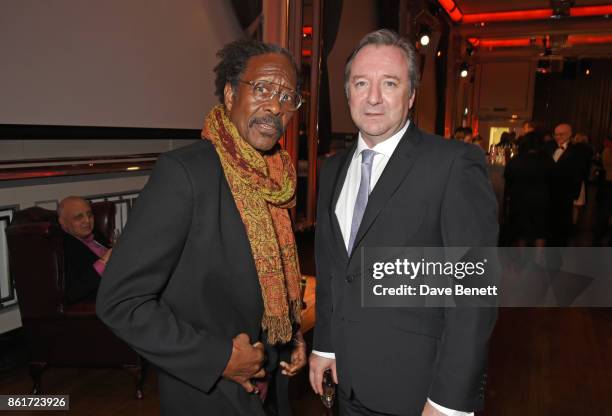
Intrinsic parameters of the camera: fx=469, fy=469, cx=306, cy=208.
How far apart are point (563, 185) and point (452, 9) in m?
6.67

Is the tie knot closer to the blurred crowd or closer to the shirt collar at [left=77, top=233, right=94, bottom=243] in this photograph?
the shirt collar at [left=77, top=233, right=94, bottom=243]

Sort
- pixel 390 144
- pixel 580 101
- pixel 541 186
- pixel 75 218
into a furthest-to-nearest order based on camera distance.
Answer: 1. pixel 580 101
2. pixel 541 186
3. pixel 75 218
4. pixel 390 144

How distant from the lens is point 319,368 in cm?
157

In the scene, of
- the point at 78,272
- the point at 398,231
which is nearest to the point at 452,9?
the point at 78,272

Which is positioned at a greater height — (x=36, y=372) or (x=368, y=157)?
(x=368, y=157)

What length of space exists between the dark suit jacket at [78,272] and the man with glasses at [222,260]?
6.11ft

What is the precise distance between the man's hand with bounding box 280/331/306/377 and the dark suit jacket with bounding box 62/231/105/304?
6.22 ft

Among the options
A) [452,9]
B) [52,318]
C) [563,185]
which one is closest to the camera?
[52,318]

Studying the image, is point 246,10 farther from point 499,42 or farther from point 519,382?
point 499,42

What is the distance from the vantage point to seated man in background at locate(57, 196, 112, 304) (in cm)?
288

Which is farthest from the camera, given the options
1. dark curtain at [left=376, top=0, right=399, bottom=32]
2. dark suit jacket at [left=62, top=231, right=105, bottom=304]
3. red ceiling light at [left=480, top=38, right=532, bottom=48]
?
red ceiling light at [left=480, top=38, right=532, bottom=48]

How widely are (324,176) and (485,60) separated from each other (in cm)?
1443

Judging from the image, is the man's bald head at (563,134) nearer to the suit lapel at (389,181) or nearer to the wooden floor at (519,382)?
the wooden floor at (519,382)
